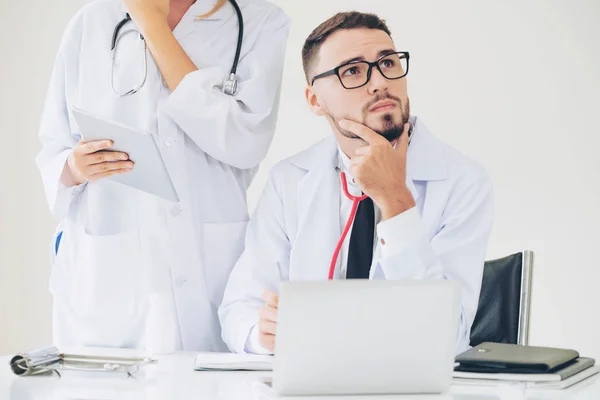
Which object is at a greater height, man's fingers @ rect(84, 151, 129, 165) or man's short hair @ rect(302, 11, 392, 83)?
man's short hair @ rect(302, 11, 392, 83)

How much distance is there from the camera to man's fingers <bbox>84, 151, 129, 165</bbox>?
1812 mm

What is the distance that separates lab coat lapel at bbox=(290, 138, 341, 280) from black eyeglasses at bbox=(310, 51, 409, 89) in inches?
7.7

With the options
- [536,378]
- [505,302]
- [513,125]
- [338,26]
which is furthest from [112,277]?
[513,125]

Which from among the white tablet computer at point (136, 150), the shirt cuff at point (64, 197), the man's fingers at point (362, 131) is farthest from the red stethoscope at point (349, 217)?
the shirt cuff at point (64, 197)

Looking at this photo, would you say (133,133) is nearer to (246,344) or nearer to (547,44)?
(246,344)

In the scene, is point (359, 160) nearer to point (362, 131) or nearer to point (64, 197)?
point (362, 131)

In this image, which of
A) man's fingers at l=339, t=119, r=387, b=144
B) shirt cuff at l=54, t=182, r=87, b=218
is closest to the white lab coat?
man's fingers at l=339, t=119, r=387, b=144

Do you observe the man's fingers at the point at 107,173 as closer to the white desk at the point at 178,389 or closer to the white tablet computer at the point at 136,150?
the white tablet computer at the point at 136,150

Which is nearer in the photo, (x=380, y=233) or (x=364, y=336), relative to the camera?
(x=364, y=336)

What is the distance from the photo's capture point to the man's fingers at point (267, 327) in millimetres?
1614

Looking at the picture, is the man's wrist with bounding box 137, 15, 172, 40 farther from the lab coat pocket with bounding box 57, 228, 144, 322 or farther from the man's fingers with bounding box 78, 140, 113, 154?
the lab coat pocket with bounding box 57, 228, 144, 322

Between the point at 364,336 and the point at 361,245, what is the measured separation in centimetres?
64

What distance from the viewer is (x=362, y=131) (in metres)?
1.88

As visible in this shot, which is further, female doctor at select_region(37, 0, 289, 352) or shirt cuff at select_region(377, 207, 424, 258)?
female doctor at select_region(37, 0, 289, 352)
